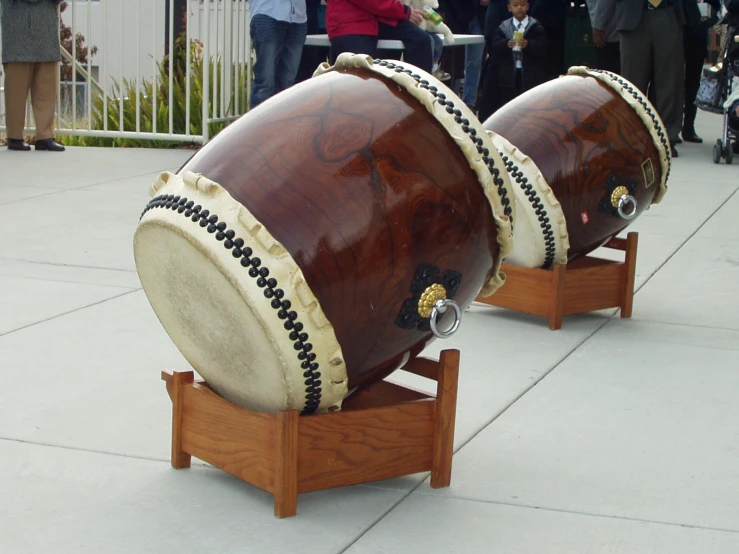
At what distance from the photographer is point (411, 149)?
2811 millimetres

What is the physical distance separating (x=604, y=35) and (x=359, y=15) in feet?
8.24

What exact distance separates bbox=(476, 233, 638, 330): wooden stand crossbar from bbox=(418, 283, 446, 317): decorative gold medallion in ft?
5.78

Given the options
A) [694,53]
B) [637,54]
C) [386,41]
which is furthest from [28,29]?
[694,53]

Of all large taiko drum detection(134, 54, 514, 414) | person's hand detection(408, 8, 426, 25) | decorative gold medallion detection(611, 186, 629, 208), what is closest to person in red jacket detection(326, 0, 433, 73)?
person's hand detection(408, 8, 426, 25)

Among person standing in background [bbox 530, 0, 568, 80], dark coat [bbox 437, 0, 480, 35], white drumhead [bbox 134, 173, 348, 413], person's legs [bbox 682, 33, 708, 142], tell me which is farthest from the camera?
dark coat [bbox 437, 0, 480, 35]

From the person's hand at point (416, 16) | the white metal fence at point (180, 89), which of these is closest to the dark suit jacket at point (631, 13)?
the person's hand at point (416, 16)

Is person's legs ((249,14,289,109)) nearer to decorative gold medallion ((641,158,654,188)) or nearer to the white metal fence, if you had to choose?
the white metal fence

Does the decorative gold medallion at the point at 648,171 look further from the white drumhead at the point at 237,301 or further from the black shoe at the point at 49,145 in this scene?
the black shoe at the point at 49,145

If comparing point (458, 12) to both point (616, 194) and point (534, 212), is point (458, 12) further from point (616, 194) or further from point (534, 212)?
point (534, 212)

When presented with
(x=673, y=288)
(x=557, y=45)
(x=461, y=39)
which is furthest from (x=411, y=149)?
(x=557, y=45)

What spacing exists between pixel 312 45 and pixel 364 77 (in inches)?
278

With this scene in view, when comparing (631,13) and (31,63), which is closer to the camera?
(631,13)

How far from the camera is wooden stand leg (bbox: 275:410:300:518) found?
269 cm

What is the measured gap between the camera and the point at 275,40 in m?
8.62
